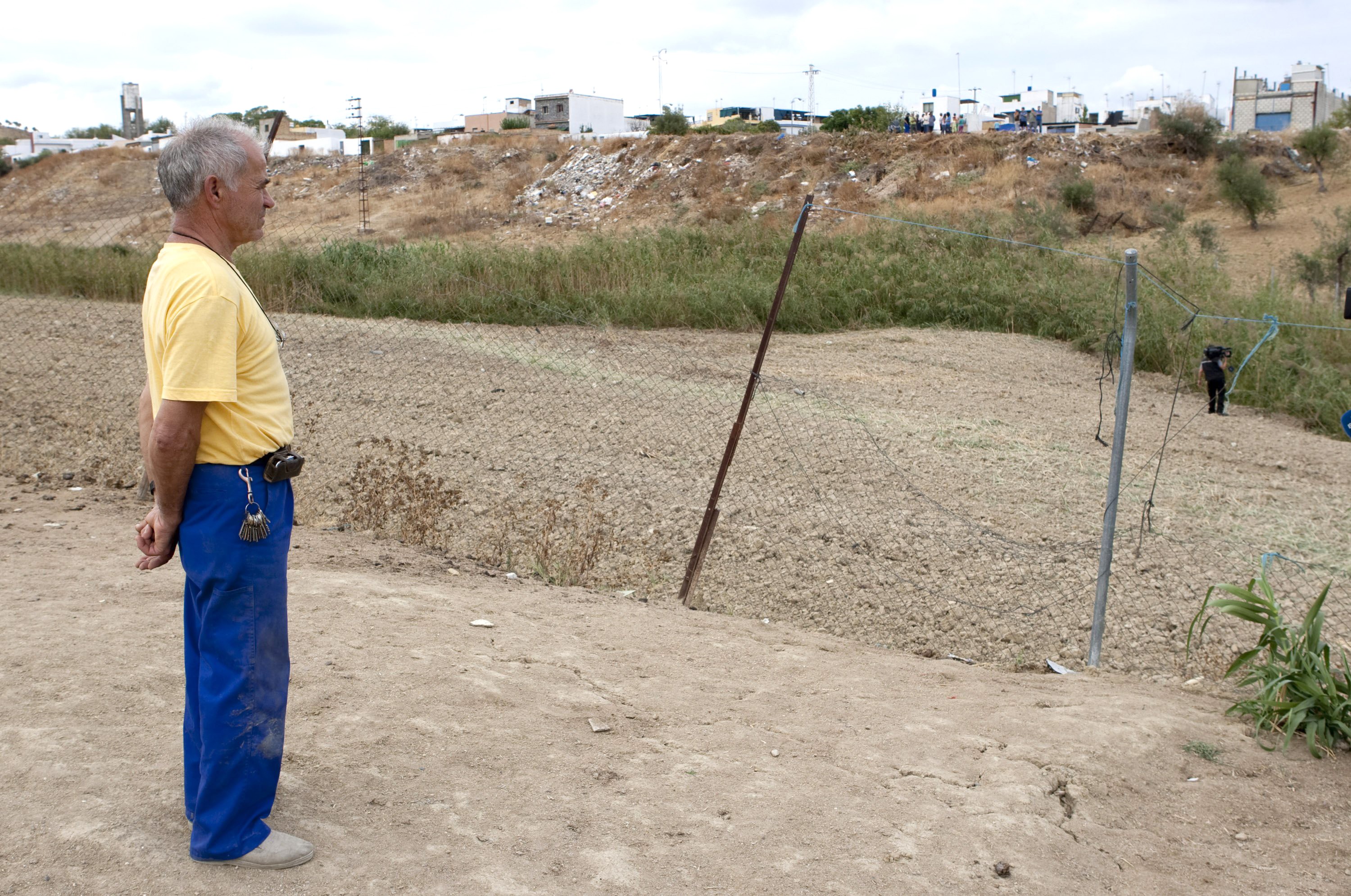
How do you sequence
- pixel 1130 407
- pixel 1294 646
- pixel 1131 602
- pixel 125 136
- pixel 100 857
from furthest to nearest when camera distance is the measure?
pixel 125 136 < pixel 1130 407 < pixel 1131 602 < pixel 1294 646 < pixel 100 857

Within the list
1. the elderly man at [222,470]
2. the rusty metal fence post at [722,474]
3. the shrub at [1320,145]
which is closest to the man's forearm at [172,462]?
the elderly man at [222,470]

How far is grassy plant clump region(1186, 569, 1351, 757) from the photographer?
138 inches

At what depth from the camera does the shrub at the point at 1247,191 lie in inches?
931

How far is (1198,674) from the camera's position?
4.71 m

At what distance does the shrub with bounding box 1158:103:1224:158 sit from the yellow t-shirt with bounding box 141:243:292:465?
3470cm

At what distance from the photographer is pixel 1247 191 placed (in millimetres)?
23703

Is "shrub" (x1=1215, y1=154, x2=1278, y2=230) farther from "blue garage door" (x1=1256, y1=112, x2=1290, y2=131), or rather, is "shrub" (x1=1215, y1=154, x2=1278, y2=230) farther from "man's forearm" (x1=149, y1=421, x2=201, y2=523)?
"blue garage door" (x1=1256, y1=112, x2=1290, y2=131)

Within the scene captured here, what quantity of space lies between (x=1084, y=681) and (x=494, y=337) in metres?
9.71

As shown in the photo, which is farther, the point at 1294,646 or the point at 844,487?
the point at 844,487

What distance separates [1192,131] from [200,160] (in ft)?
115

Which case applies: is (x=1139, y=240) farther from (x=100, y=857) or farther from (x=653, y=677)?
(x=100, y=857)

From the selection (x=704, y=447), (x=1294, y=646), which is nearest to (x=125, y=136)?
(x=704, y=447)

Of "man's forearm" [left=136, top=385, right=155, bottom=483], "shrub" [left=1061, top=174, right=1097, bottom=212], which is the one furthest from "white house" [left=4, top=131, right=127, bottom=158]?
"man's forearm" [left=136, top=385, right=155, bottom=483]

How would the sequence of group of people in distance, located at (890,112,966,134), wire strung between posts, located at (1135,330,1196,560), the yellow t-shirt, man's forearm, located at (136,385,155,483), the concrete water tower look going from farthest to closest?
the concrete water tower
group of people in distance, located at (890,112,966,134)
wire strung between posts, located at (1135,330,1196,560)
man's forearm, located at (136,385,155,483)
the yellow t-shirt
